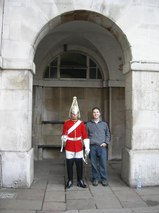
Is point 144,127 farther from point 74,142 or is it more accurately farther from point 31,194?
point 31,194

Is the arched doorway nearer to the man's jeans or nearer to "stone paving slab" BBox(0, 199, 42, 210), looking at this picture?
the man's jeans

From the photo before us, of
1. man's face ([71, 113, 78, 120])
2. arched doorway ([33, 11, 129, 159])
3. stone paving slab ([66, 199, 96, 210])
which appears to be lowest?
stone paving slab ([66, 199, 96, 210])

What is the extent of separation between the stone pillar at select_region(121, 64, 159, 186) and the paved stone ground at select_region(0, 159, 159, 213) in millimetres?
387

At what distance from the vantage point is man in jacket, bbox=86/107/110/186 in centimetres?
662

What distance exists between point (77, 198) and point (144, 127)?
7.17ft

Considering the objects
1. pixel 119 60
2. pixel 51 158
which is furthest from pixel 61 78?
pixel 51 158

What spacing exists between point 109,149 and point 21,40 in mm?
5061

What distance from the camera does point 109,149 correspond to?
9992 mm

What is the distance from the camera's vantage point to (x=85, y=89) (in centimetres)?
1027

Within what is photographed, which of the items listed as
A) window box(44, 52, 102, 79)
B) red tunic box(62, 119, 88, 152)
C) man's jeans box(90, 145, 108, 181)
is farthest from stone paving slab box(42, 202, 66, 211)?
window box(44, 52, 102, 79)

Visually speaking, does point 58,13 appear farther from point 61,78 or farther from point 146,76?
point 61,78

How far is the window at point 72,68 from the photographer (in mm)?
10195

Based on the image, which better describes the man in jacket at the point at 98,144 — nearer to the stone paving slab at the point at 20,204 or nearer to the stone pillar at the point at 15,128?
the stone pillar at the point at 15,128

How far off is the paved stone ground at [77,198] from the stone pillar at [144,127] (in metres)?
0.39
